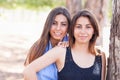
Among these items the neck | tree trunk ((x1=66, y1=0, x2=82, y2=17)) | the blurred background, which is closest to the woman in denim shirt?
the neck

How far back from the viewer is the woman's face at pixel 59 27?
444 centimetres

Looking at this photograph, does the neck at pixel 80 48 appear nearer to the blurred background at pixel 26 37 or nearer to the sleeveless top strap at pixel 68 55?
the sleeveless top strap at pixel 68 55

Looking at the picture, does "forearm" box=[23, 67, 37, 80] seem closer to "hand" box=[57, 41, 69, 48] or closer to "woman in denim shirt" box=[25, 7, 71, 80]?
"woman in denim shirt" box=[25, 7, 71, 80]

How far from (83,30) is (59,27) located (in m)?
0.43

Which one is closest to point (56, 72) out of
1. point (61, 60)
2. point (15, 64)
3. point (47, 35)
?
point (61, 60)

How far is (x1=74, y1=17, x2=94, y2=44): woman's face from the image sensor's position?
408 centimetres

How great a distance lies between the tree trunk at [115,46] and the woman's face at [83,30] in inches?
8.6

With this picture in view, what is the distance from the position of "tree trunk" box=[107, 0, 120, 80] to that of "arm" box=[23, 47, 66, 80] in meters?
0.48

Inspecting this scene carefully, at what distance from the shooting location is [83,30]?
13.3 ft

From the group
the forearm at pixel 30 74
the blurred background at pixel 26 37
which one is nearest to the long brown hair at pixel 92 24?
the forearm at pixel 30 74

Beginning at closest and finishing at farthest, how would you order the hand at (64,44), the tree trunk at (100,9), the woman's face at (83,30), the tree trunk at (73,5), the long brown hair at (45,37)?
the woman's face at (83,30) → the hand at (64,44) → the long brown hair at (45,37) → the tree trunk at (100,9) → the tree trunk at (73,5)

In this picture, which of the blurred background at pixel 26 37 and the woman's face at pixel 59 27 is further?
the blurred background at pixel 26 37

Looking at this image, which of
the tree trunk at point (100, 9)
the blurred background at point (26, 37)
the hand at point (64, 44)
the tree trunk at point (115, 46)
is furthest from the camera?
the tree trunk at point (100, 9)

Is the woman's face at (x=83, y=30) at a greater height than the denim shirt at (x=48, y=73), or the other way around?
the woman's face at (x=83, y=30)
